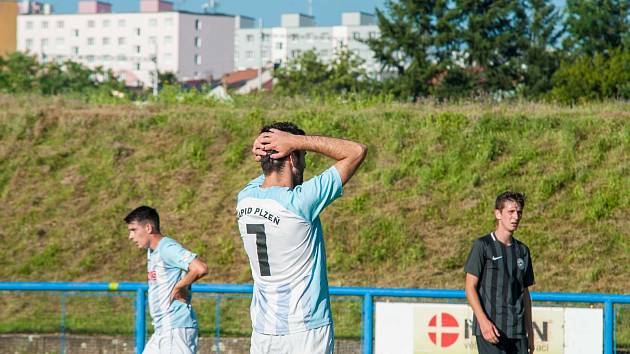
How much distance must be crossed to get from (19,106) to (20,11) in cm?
14235

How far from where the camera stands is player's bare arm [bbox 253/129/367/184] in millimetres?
5770

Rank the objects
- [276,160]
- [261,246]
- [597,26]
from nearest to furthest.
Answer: [276,160], [261,246], [597,26]

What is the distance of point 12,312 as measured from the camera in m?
16.3

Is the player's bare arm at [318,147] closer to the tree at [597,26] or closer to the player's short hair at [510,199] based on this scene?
the player's short hair at [510,199]

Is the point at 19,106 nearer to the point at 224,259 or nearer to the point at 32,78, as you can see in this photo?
the point at 224,259

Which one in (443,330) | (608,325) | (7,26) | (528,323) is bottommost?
(443,330)

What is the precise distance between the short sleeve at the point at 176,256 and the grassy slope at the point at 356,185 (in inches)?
389

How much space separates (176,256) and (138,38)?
150512 mm

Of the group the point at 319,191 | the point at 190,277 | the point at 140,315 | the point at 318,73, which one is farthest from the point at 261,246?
the point at 318,73

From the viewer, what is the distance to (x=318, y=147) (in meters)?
5.79

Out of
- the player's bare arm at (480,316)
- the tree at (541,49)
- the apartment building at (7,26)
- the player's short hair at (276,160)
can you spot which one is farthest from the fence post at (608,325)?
the apartment building at (7,26)

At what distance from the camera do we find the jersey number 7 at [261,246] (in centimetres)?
607

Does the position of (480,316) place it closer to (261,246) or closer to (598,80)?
(261,246)

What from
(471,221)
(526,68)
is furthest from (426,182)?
(526,68)
